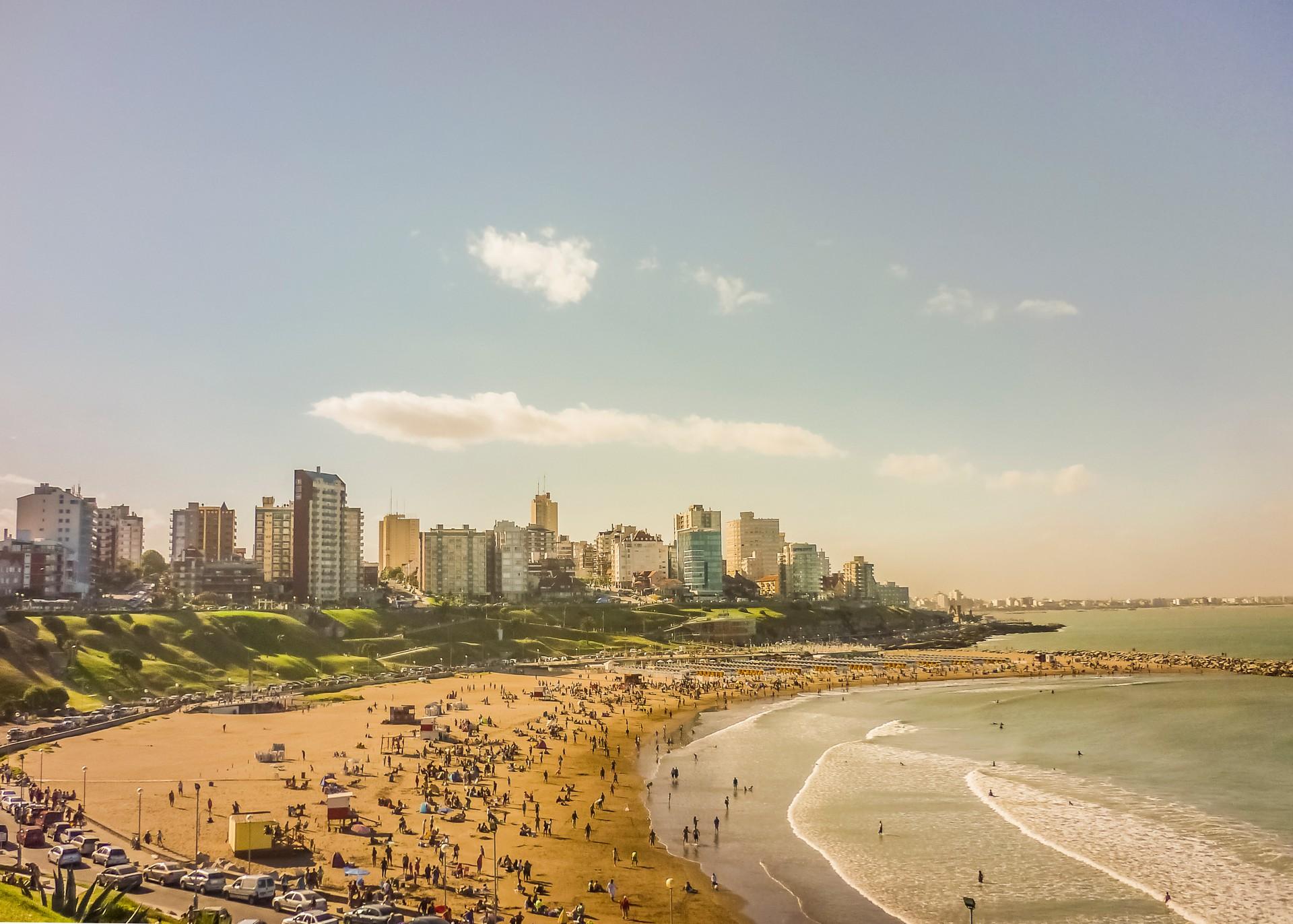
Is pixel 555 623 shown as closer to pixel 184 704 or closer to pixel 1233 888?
pixel 184 704

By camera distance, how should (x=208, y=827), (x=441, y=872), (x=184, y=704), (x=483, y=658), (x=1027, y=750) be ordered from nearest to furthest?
(x=441, y=872) → (x=208, y=827) → (x=1027, y=750) → (x=184, y=704) → (x=483, y=658)

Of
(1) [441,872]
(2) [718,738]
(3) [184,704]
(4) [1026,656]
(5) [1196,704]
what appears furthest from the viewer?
(4) [1026,656]

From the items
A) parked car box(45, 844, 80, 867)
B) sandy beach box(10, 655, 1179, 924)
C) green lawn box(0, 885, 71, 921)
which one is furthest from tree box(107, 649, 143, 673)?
green lawn box(0, 885, 71, 921)

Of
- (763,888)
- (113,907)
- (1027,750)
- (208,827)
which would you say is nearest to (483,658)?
(1027,750)

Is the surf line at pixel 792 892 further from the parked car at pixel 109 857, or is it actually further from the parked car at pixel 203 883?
the parked car at pixel 109 857

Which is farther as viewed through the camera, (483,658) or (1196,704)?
(483,658)

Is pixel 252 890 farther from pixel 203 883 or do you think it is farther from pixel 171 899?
pixel 171 899

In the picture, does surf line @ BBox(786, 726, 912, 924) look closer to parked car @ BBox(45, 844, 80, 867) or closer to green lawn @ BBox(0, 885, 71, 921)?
green lawn @ BBox(0, 885, 71, 921)
